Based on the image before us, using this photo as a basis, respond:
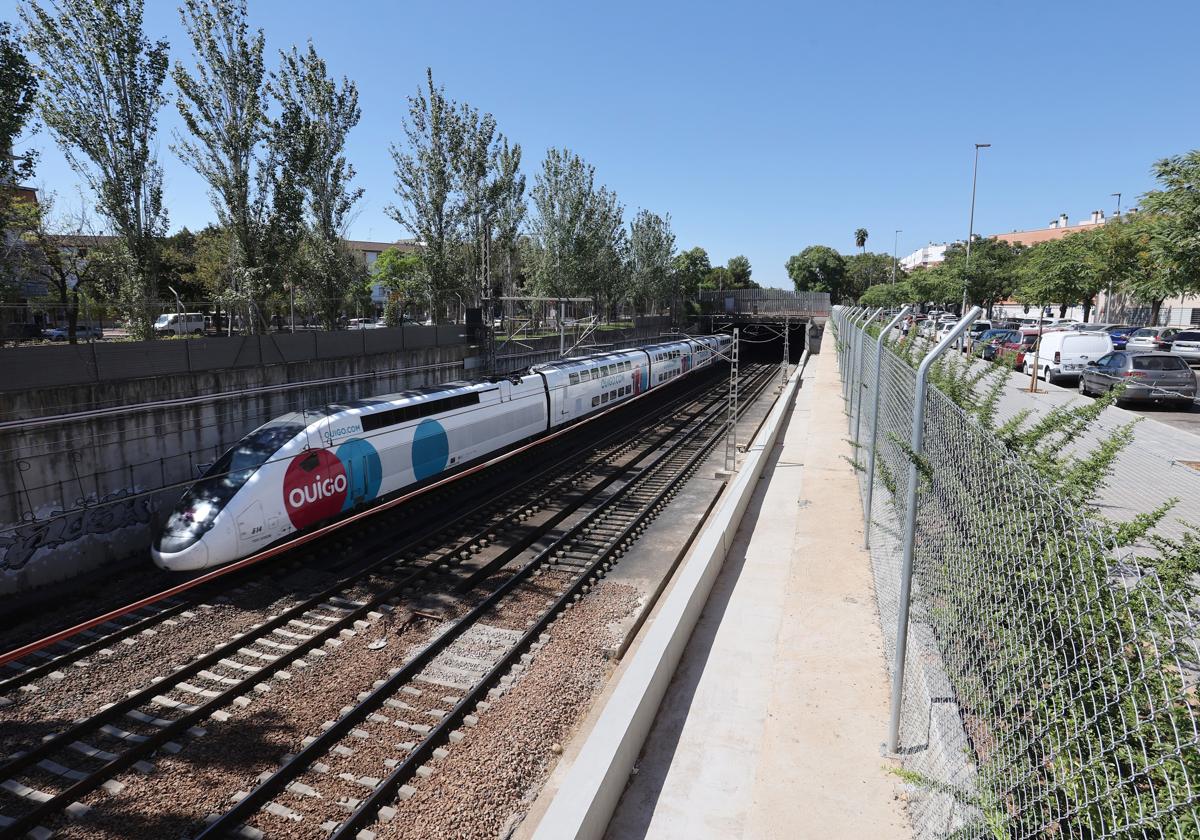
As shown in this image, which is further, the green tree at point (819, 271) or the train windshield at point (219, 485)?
the green tree at point (819, 271)

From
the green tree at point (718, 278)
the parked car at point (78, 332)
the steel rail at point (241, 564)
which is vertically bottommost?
the steel rail at point (241, 564)

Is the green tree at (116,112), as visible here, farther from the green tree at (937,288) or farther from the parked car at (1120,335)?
the green tree at (937,288)

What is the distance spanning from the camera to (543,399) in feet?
70.3

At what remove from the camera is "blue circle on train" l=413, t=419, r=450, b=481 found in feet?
50.8

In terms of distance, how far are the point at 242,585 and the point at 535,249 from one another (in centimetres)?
3995

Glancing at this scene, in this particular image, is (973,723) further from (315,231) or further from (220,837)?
(315,231)

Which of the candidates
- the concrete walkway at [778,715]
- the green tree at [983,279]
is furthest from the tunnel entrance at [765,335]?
the concrete walkway at [778,715]

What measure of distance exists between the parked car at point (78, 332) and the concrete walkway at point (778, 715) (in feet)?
53.2

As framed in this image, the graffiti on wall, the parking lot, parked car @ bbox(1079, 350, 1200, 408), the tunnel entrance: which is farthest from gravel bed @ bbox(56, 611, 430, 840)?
the tunnel entrance

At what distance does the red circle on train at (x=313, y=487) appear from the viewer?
1230 cm

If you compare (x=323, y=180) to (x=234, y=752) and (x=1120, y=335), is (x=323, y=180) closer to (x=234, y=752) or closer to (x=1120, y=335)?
(x=234, y=752)

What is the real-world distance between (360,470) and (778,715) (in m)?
10.6

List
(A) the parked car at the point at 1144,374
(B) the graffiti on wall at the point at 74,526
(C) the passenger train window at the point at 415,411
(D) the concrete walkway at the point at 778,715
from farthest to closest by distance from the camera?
(A) the parked car at the point at 1144,374
(C) the passenger train window at the point at 415,411
(B) the graffiti on wall at the point at 74,526
(D) the concrete walkway at the point at 778,715

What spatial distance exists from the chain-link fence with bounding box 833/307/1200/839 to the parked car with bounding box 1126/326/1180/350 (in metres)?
34.8
